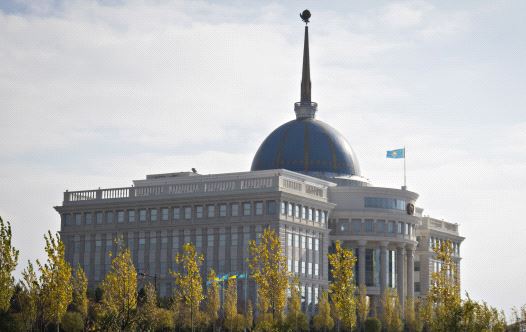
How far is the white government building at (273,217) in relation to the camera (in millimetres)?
162625

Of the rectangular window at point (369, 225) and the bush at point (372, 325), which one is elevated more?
the rectangular window at point (369, 225)

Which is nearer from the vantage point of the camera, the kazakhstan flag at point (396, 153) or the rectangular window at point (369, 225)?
the rectangular window at point (369, 225)

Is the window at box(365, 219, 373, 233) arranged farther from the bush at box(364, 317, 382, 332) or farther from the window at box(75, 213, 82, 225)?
the window at box(75, 213, 82, 225)

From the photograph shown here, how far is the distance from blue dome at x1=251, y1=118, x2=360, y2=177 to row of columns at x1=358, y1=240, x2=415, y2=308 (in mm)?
13948

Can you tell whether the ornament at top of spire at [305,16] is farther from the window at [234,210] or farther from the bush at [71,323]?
the bush at [71,323]

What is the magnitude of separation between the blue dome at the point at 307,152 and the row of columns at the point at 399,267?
1395cm

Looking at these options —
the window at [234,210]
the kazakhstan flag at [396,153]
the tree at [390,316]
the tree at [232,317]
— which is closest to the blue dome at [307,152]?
the kazakhstan flag at [396,153]

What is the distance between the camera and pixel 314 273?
546ft

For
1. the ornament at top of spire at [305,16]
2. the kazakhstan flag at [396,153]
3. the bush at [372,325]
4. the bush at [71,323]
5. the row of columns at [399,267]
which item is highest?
the ornament at top of spire at [305,16]

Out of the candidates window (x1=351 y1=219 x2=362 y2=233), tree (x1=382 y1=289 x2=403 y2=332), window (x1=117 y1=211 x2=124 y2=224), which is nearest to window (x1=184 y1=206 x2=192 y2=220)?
window (x1=117 y1=211 x2=124 y2=224)

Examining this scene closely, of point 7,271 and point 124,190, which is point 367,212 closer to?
Result: point 124,190

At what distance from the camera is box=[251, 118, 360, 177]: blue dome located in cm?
18012

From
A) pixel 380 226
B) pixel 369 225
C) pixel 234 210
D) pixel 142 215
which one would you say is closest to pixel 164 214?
pixel 142 215

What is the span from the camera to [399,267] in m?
179
